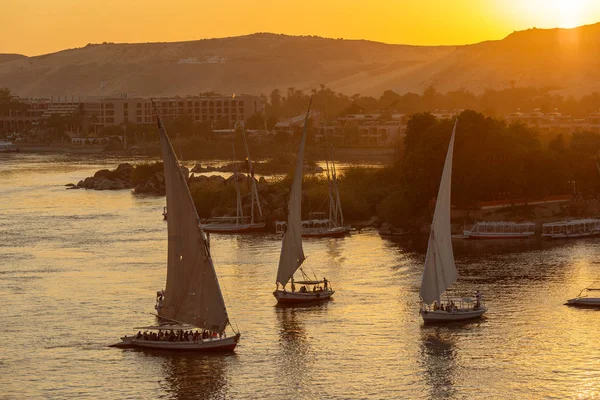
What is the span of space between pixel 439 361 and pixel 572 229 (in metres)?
30.7

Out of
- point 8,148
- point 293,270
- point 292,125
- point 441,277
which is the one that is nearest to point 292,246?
point 293,270

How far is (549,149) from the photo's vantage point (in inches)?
3159

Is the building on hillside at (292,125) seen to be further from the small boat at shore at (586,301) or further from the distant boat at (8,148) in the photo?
the small boat at shore at (586,301)

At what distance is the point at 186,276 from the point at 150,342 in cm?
241

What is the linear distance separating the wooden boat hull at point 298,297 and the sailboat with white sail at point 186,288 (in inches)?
263

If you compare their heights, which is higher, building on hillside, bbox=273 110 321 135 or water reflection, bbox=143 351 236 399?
building on hillside, bbox=273 110 321 135

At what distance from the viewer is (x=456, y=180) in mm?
72125

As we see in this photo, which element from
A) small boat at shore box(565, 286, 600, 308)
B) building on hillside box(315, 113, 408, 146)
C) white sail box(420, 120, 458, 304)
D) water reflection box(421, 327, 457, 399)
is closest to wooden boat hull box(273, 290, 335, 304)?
white sail box(420, 120, 458, 304)

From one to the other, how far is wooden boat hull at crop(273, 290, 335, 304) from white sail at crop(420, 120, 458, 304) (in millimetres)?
4876

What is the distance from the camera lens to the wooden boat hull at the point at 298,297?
154ft

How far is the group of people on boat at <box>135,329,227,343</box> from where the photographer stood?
3981 cm

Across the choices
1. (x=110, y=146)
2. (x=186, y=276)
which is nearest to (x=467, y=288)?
(x=186, y=276)

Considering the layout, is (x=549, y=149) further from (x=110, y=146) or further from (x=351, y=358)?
(x=110, y=146)

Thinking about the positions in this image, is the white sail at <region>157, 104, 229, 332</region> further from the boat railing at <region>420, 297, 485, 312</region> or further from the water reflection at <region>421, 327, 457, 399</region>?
the boat railing at <region>420, 297, 485, 312</region>
